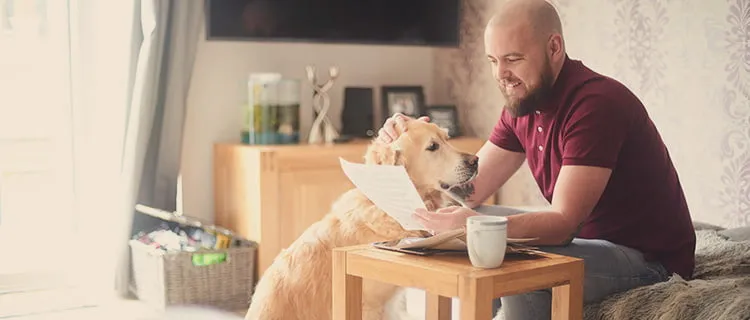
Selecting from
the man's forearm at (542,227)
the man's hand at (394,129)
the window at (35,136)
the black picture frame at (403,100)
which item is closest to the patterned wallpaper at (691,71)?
the black picture frame at (403,100)

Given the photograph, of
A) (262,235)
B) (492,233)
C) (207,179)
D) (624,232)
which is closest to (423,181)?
(624,232)

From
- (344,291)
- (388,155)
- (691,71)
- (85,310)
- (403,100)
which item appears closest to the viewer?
(344,291)

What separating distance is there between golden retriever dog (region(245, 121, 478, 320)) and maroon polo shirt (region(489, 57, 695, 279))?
0.31 metres

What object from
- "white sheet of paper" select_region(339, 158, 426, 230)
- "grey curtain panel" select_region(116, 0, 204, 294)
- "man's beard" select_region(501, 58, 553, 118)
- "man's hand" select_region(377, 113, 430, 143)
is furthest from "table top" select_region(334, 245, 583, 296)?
"grey curtain panel" select_region(116, 0, 204, 294)

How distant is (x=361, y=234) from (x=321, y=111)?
5.51 ft

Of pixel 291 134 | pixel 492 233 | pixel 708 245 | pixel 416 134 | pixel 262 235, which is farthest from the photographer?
pixel 291 134

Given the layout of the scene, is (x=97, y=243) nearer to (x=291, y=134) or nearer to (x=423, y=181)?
(x=291, y=134)

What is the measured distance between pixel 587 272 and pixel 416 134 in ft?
2.08

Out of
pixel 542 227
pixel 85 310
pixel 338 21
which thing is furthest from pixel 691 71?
pixel 85 310

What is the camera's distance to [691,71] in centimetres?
342

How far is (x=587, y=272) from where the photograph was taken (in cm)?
200

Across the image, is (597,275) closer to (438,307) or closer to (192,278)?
(438,307)

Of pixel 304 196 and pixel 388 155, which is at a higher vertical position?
pixel 388 155

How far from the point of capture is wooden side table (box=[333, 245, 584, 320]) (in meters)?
1.59
